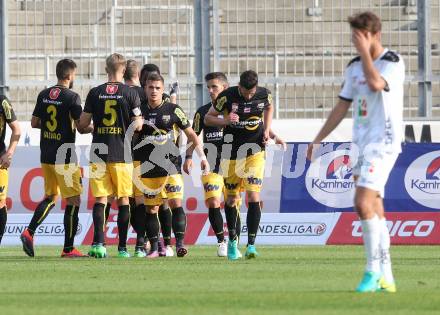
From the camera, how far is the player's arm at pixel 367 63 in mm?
8719

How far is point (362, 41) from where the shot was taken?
8797 mm

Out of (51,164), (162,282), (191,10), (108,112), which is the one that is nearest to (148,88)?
(108,112)

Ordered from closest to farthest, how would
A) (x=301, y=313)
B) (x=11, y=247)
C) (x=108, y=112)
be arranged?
(x=301, y=313) → (x=108, y=112) → (x=11, y=247)

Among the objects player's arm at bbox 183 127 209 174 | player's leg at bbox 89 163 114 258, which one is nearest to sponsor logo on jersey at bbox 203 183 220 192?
player's arm at bbox 183 127 209 174

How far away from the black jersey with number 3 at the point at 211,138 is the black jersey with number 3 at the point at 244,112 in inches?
29.5

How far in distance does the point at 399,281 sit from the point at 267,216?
303 inches

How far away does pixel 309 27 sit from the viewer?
19219mm

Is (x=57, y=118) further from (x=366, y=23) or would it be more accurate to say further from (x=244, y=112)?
(x=366, y=23)

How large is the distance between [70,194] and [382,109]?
19.2ft

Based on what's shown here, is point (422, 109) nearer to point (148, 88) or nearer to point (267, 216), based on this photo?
point (267, 216)

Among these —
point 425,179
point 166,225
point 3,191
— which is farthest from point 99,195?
point 425,179

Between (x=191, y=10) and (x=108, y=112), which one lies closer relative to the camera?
(x=108, y=112)

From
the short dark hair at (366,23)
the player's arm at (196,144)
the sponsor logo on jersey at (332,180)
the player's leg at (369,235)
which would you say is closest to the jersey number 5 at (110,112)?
the player's arm at (196,144)

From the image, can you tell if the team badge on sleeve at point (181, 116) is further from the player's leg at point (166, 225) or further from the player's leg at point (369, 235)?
the player's leg at point (369, 235)
